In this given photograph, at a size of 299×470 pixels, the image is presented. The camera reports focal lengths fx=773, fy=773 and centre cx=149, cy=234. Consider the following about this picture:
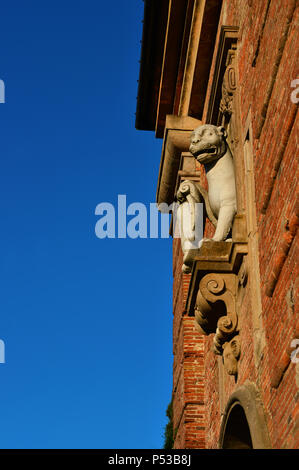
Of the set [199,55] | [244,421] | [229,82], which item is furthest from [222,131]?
[244,421]

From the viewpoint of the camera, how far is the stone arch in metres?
6.18

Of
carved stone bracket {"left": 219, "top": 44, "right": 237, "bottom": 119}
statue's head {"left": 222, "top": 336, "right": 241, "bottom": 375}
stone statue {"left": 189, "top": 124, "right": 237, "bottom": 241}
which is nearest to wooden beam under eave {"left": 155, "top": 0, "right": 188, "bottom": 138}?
carved stone bracket {"left": 219, "top": 44, "right": 237, "bottom": 119}

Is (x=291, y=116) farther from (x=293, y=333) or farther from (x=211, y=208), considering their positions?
(x=211, y=208)

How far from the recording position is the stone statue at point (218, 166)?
8141mm

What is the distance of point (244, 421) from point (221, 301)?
1.20 meters

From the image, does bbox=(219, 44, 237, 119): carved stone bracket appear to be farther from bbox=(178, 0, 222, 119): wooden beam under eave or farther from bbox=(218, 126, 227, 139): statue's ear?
bbox=(178, 0, 222, 119): wooden beam under eave

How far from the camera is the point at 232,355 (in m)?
7.57

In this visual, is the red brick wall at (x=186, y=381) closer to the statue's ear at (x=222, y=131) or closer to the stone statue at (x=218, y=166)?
the stone statue at (x=218, y=166)

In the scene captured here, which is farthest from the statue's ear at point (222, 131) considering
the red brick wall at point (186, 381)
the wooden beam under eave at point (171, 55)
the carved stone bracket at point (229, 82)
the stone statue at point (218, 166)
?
the red brick wall at point (186, 381)

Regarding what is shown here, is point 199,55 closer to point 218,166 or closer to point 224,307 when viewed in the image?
point 218,166

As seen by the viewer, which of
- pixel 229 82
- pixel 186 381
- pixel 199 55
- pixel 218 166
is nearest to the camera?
pixel 229 82

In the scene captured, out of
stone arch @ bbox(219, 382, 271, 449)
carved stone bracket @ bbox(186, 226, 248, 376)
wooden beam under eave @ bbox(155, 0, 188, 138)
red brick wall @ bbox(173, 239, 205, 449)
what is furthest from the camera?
wooden beam under eave @ bbox(155, 0, 188, 138)

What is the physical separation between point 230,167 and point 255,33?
5.38 ft

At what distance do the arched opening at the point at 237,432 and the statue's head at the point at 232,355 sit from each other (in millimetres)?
407
